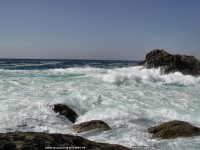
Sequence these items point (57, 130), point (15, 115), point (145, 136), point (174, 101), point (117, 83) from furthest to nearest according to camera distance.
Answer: point (117, 83)
point (174, 101)
point (15, 115)
point (57, 130)
point (145, 136)

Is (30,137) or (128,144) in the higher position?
(30,137)

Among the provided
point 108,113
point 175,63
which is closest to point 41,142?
point 108,113

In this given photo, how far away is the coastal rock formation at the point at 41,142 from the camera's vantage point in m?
3.69

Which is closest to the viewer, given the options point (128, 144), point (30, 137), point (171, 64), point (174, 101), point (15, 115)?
point (30, 137)

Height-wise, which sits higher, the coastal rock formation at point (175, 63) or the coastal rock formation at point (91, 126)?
the coastal rock formation at point (175, 63)

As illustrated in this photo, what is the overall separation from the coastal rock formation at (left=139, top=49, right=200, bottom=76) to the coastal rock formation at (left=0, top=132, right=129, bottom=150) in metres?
29.4

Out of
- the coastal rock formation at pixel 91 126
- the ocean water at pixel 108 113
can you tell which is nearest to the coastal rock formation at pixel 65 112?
the ocean water at pixel 108 113

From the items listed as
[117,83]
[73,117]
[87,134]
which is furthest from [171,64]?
[87,134]

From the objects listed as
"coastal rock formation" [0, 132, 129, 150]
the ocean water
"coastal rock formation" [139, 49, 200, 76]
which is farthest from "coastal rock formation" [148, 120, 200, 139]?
"coastal rock formation" [139, 49, 200, 76]

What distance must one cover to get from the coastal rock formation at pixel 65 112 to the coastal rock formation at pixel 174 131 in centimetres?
356

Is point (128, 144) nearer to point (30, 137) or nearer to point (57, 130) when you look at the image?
point (57, 130)

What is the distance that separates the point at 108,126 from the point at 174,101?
264 inches

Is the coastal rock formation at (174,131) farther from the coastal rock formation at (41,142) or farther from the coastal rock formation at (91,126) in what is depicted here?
the coastal rock formation at (41,142)

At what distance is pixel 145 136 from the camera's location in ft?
28.9
